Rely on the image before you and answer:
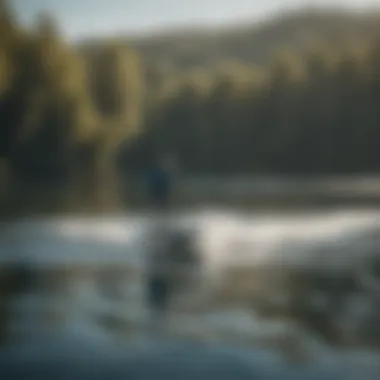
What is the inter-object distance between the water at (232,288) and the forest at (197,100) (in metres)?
0.45

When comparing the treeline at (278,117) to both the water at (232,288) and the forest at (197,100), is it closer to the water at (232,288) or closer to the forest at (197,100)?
the forest at (197,100)

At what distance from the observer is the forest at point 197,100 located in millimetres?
5320

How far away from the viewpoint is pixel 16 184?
550 centimetres

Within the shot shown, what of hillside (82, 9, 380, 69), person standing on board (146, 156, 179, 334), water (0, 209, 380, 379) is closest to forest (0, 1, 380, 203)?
hillside (82, 9, 380, 69)

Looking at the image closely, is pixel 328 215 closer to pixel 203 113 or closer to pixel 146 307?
pixel 203 113

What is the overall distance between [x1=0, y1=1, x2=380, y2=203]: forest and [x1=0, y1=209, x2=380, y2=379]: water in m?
0.45

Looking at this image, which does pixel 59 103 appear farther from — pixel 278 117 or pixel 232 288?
pixel 232 288

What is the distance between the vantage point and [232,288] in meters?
5.03

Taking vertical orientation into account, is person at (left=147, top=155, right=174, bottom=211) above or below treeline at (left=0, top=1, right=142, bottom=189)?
below

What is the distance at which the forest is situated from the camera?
17.5 ft

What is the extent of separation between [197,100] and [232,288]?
162 centimetres

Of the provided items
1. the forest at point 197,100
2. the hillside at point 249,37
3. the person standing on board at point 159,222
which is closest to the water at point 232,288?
the person standing on board at point 159,222

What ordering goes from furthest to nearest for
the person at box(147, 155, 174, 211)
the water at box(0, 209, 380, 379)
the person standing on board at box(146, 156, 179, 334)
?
1. the person at box(147, 155, 174, 211)
2. the person standing on board at box(146, 156, 179, 334)
3. the water at box(0, 209, 380, 379)

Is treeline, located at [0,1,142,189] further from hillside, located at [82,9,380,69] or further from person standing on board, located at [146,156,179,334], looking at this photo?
person standing on board, located at [146,156,179,334]
